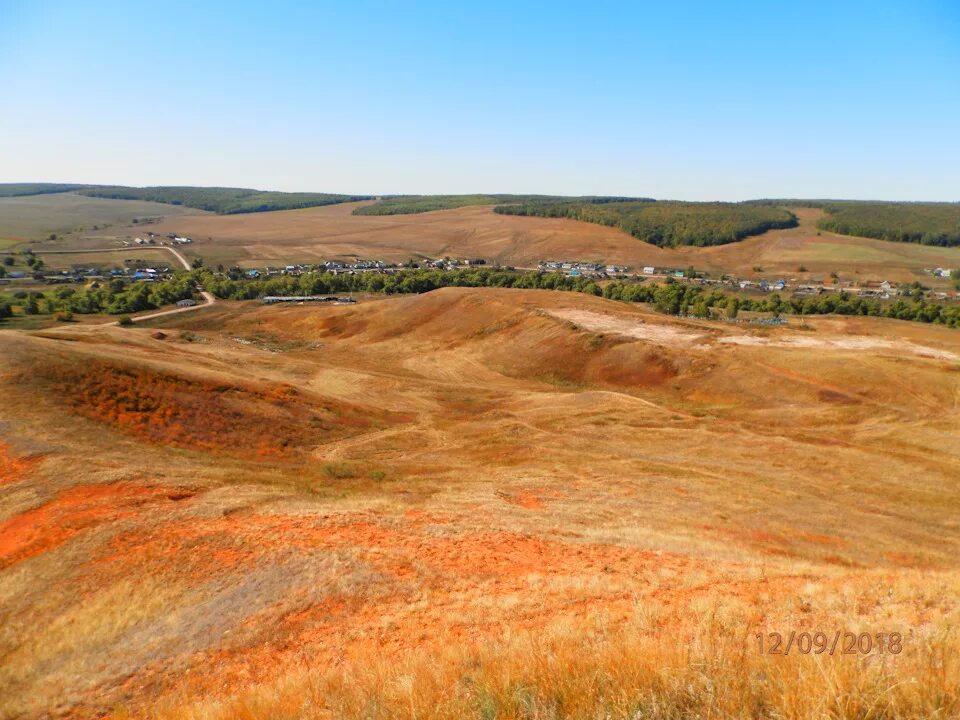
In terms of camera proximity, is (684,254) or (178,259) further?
(684,254)

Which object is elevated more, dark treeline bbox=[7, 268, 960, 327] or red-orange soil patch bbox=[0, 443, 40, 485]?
dark treeline bbox=[7, 268, 960, 327]

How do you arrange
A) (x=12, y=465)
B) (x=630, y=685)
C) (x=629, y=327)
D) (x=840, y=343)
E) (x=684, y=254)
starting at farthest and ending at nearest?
1. (x=684, y=254)
2. (x=629, y=327)
3. (x=840, y=343)
4. (x=12, y=465)
5. (x=630, y=685)

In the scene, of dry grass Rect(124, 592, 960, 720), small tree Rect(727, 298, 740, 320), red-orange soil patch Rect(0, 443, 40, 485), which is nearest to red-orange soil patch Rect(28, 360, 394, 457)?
red-orange soil patch Rect(0, 443, 40, 485)

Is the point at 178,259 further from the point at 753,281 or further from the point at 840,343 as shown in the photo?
the point at 840,343

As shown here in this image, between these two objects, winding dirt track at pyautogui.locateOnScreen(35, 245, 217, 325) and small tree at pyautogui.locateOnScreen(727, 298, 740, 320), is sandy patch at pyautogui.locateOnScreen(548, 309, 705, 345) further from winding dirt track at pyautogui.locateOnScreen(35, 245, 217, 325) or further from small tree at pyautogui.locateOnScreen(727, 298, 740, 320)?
winding dirt track at pyautogui.locateOnScreen(35, 245, 217, 325)

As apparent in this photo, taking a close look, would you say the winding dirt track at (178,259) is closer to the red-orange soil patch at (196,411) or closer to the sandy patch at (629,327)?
the red-orange soil patch at (196,411)

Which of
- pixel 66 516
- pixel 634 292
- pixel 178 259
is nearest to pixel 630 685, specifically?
pixel 66 516
